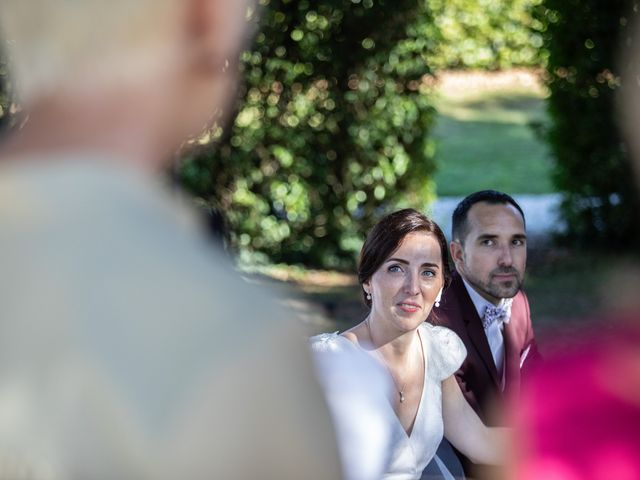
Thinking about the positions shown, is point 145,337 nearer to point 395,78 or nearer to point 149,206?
point 149,206

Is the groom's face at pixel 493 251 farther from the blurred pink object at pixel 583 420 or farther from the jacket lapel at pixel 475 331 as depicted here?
the blurred pink object at pixel 583 420

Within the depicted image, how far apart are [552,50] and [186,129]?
9628 mm

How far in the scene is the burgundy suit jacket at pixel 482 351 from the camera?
158 inches

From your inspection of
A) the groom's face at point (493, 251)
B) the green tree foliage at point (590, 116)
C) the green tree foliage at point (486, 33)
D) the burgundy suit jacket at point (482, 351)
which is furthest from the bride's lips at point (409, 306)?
the green tree foliage at point (486, 33)

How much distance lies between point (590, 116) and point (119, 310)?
380 inches

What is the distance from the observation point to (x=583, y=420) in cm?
123

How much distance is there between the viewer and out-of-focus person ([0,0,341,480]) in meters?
0.68

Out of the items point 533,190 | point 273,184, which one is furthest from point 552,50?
point 533,190

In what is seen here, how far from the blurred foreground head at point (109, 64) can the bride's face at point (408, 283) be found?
9.66 feet

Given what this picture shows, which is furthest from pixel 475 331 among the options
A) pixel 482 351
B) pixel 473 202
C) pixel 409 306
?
pixel 473 202

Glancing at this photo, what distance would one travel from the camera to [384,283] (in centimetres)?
385

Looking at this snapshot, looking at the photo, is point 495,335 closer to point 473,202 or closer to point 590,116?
point 473,202

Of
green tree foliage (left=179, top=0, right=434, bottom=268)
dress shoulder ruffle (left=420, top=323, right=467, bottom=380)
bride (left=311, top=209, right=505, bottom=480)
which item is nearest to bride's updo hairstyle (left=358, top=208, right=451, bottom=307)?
bride (left=311, top=209, right=505, bottom=480)

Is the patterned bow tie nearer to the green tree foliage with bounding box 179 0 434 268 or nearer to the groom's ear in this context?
the groom's ear
